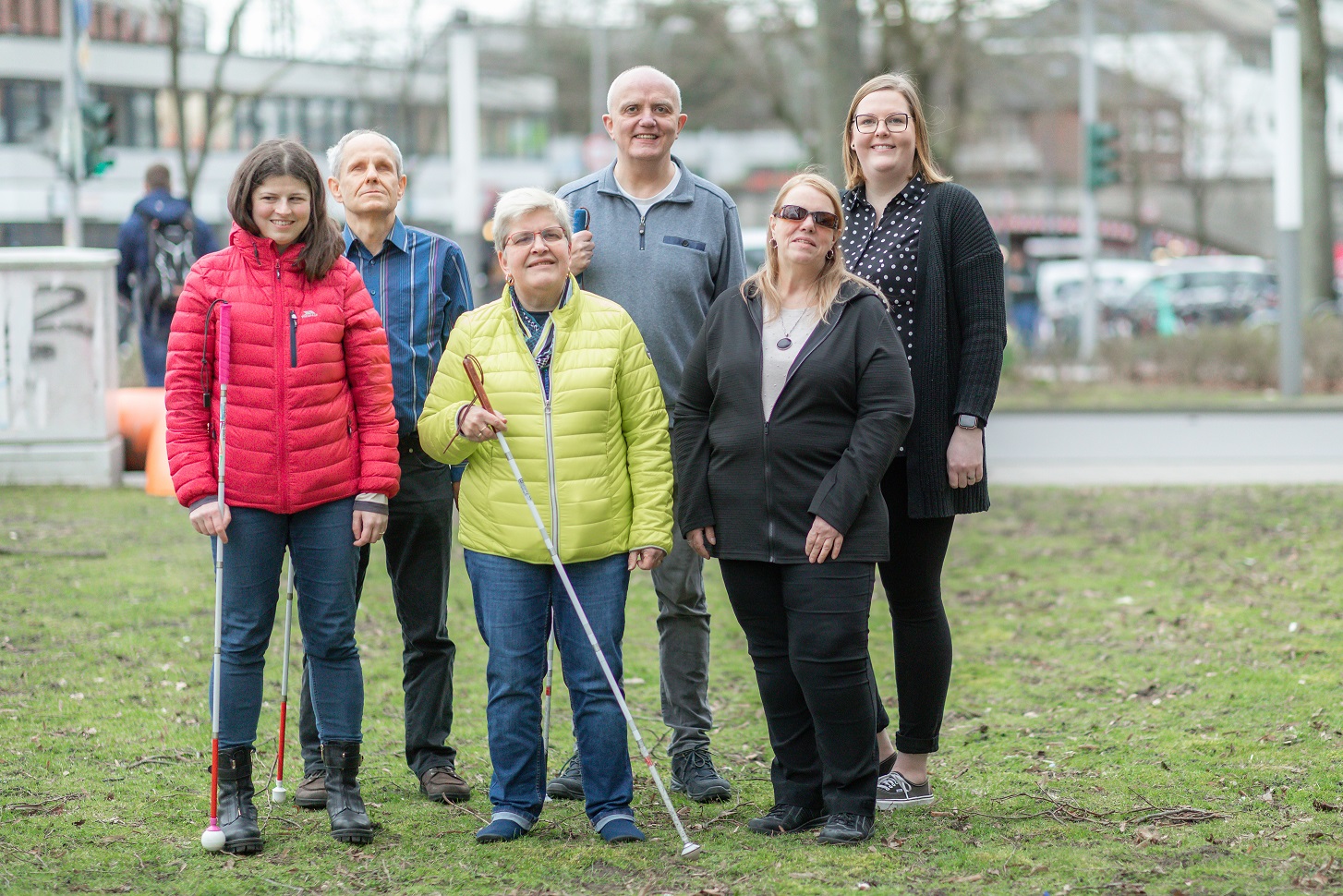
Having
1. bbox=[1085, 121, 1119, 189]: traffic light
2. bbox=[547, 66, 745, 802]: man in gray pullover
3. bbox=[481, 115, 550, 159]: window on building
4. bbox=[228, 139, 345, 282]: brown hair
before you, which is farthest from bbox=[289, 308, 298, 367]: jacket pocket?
bbox=[481, 115, 550, 159]: window on building

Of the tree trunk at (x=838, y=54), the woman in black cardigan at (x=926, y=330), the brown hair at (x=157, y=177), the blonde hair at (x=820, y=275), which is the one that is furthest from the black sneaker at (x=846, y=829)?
the tree trunk at (x=838, y=54)

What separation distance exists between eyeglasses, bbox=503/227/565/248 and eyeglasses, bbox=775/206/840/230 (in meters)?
0.65

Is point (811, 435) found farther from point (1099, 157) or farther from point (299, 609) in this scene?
point (1099, 157)

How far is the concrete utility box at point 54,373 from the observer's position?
10617 millimetres

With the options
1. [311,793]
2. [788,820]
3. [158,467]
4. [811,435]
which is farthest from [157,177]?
[788,820]

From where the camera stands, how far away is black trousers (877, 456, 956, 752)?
457 cm

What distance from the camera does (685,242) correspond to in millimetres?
4969

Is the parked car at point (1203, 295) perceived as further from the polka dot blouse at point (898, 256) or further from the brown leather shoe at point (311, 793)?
the brown leather shoe at point (311, 793)

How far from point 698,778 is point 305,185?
2217 millimetres

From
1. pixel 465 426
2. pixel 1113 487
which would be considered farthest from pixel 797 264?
pixel 1113 487

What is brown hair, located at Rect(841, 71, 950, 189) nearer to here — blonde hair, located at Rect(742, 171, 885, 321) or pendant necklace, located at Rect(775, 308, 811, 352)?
blonde hair, located at Rect(742, 171, 885, 321)

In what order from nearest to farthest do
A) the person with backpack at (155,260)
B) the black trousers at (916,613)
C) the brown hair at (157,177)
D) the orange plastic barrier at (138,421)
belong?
the black trousers at (916,613)
the orange plastic barrier at (138,421)
the person with backpack at (155,260)
the brown hair at (157,177)

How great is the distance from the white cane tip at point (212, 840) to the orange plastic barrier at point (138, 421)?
7.18 m

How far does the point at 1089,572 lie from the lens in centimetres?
863
